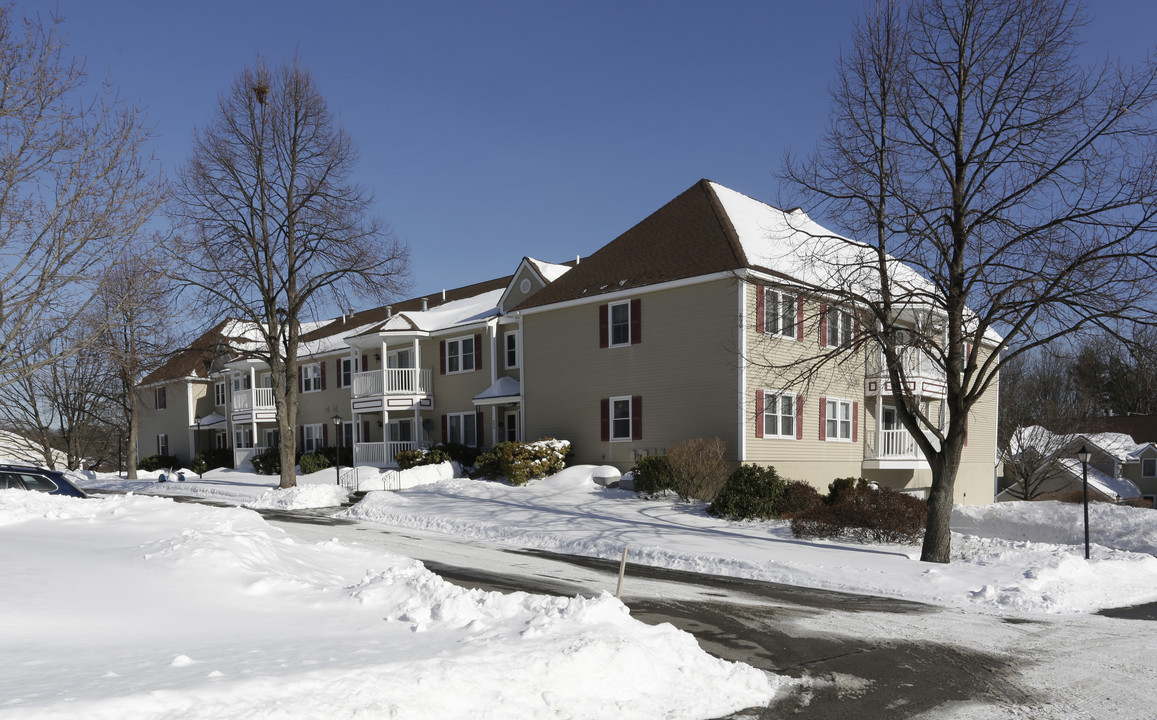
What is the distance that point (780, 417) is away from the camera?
24594 mm

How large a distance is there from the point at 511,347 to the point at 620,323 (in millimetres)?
6747

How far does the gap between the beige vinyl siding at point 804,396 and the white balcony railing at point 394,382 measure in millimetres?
15538

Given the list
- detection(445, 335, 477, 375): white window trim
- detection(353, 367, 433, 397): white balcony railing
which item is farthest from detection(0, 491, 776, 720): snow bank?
detection(353, 367, 433, 397): white balcony railing

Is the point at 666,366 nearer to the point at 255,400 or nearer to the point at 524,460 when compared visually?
the point at 524,460

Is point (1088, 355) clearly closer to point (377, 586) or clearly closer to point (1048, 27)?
point (1048, 27)

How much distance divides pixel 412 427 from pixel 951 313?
1026 inches

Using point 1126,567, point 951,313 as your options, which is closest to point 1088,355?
point 951,313

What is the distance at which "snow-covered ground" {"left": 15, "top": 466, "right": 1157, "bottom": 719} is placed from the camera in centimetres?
549

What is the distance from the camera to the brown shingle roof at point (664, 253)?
24.2 metres

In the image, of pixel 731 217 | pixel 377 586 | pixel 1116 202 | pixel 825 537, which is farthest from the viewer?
pixel 731 217

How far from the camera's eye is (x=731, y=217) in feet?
86.4

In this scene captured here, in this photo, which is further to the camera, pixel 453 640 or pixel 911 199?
pixel 911 199

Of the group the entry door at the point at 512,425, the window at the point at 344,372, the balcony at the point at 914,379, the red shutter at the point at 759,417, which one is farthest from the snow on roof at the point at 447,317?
the balcony at the point at 914,379

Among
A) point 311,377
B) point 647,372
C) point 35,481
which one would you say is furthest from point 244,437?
point 647,372
